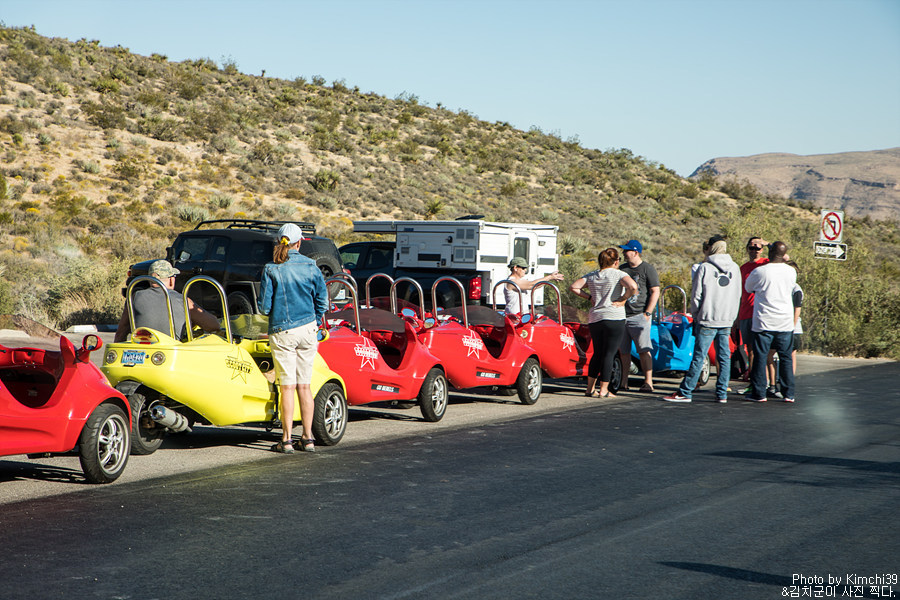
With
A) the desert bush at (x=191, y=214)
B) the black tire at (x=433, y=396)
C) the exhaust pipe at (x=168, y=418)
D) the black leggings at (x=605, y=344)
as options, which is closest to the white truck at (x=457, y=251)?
the black leggings at (x=605, y=344)

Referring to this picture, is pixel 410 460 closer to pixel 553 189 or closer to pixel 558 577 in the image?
pixel 558 577

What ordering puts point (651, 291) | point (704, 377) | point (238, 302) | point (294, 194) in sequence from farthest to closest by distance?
point (294, 194) < point (238, 302) < point (704, 377) < point (651, 291)

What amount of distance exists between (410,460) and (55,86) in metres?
48.3

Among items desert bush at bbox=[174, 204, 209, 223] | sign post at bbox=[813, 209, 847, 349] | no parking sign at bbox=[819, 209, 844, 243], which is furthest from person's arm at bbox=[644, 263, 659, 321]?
desert bush at bbox=[174, 204, 209, 223]

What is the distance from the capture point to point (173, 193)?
4175 cm

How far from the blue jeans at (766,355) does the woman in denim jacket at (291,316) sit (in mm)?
6957

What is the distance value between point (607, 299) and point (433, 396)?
324 centimetres

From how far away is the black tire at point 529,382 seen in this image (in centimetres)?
1195

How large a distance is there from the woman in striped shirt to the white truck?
19.8 feet

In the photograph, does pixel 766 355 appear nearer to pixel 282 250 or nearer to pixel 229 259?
pixel 282 250

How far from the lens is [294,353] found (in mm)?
8164

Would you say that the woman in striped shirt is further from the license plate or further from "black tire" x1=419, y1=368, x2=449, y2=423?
the license plate

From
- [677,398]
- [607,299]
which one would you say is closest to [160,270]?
[607,299]

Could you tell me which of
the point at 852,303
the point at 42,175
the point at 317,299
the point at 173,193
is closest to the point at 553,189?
the point at 173,193
